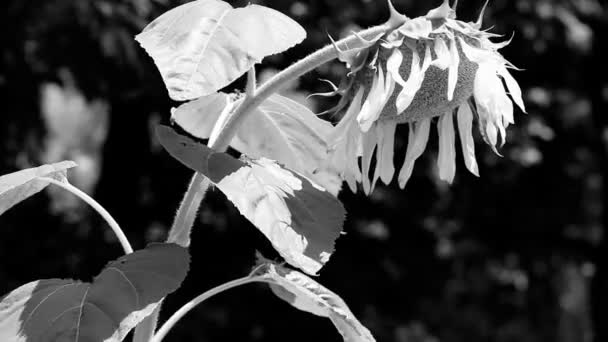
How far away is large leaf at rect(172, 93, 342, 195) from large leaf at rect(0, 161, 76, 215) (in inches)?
8.4

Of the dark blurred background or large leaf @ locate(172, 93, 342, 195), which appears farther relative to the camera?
the dark blurred background

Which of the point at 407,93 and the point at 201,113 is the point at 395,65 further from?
the point at 201,113

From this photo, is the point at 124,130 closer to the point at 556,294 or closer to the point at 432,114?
the point at 556,294

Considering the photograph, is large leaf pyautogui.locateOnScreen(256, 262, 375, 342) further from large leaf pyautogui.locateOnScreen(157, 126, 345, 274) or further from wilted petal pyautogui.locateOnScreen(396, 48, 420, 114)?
wilted petal pyautogui.locateOnScreen(396, 48, 420, 114)

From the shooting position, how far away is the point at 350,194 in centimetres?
423

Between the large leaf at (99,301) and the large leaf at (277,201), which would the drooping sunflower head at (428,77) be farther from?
the large leaf at (99,301)

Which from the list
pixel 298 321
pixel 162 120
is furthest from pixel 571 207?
pixel 162 120

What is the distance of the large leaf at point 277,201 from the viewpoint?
3.22 feet

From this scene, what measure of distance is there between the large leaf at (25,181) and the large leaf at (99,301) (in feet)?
0.34

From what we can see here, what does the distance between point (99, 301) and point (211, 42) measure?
0.29m

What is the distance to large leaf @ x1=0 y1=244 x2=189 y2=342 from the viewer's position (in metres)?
0.99

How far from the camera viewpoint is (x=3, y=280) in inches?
152

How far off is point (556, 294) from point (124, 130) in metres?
3.45

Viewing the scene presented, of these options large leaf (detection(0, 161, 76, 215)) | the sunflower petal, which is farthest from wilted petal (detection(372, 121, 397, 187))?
large leaf (detection(0, 161, 76, 215))
